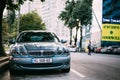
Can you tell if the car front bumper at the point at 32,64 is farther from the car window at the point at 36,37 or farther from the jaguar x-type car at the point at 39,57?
the car window at the point at 36,37

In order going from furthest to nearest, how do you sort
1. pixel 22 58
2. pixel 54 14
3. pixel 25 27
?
1. pixel 54 14
2. pixel 25 27
3. pixel 22 58

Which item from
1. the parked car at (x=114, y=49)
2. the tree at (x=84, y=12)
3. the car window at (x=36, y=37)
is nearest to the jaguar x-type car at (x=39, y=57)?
the car window at (x=36, y=37)

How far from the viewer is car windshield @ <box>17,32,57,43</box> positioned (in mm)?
11423

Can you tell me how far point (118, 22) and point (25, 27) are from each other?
65.4 feet

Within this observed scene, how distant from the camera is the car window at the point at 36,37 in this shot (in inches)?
450

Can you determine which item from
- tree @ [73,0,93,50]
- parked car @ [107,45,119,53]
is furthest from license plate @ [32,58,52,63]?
tree @ [73,0,93,50]

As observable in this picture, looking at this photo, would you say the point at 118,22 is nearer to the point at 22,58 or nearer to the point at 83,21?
the point at 83,21

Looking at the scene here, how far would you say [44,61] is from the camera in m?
9.88

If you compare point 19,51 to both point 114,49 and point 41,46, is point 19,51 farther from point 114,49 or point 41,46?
point 114,49

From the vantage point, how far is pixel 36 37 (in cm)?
1154

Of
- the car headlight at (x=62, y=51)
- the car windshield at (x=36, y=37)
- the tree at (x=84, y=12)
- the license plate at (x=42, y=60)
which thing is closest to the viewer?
the license plate at (x=42, y=60)

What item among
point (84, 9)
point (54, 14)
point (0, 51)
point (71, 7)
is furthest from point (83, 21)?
point (54, 14)

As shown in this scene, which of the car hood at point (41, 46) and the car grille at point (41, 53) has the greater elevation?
the car hood at point (41, 46)

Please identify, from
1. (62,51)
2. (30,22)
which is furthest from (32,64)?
(30,22)
